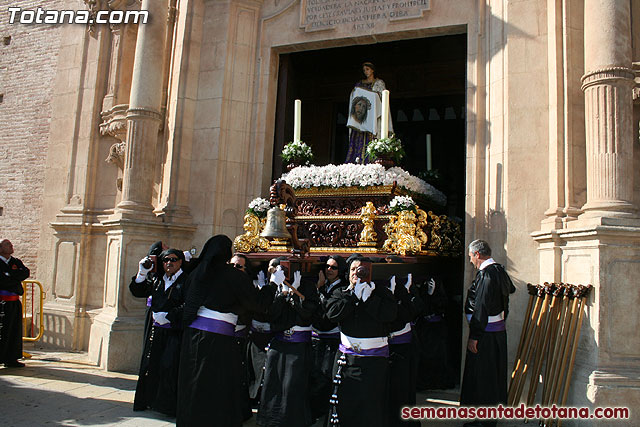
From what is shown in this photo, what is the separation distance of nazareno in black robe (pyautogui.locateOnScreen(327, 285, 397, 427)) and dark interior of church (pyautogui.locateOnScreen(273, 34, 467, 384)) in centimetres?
765

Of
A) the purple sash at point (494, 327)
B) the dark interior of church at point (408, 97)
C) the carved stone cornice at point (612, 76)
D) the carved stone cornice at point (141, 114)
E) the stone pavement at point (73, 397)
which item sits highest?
the dark interior of church at point (408, 97)

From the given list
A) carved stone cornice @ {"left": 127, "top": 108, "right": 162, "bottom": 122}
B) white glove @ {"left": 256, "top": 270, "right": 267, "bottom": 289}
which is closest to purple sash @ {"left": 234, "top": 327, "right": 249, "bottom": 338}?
white glove @ {"left": 256, "top": 270, "right": 267, "bottom": 289}

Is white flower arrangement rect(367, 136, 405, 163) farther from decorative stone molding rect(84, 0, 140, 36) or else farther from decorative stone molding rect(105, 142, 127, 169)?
decorative stone molding rect(84, 0, 140, 36)

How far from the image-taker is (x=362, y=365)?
5223mm

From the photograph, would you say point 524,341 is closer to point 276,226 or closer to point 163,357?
point 276,226

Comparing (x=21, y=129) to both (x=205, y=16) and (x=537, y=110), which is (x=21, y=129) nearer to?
(x=205, y=16)

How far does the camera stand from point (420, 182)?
30.0 feet

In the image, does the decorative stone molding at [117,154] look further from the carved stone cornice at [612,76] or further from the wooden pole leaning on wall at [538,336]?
the carved stone cornice at [612,76]

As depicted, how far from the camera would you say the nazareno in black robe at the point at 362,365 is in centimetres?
516

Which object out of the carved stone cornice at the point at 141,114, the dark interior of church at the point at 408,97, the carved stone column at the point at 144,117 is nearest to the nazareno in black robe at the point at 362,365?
the carved stone column at the point at 144,117

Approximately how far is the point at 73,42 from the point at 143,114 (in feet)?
12.4

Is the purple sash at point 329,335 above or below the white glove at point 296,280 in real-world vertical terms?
below

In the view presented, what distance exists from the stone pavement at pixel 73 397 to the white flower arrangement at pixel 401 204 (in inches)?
107

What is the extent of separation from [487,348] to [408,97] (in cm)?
849
